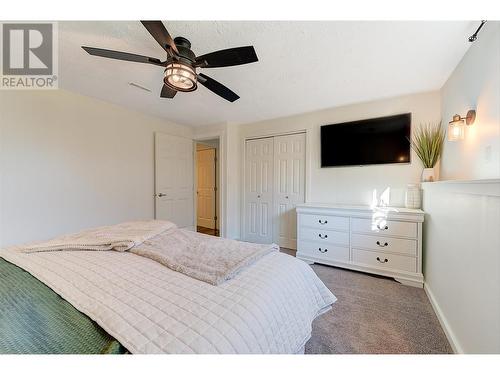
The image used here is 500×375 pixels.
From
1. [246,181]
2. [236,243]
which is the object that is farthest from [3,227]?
[246,181]

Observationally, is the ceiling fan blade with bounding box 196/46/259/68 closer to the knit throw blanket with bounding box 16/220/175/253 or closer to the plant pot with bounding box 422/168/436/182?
the knit throw blanket with bounding box 16/220/175/253

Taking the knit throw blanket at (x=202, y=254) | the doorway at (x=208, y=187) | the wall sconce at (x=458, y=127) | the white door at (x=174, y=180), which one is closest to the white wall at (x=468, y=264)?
the wall sconce at (x=458, y=127)

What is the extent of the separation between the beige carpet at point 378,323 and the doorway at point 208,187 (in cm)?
341

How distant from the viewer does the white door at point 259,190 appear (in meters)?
3.59

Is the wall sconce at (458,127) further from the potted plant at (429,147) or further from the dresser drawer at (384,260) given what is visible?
the dresser drawer at (384,260)

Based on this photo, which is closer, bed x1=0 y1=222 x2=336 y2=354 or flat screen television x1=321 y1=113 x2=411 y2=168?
bed x1=0 y1=222 x2=336 y2=354

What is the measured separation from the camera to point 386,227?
2320mm

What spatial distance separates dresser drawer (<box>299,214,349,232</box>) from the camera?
2.56 metres

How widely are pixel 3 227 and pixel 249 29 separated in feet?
10.3

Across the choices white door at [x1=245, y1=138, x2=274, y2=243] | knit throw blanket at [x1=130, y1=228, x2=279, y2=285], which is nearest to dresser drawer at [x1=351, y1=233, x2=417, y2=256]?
white door at [x1=245, y1=138, x2=274, y2=243]

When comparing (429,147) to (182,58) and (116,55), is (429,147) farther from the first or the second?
(116,55)

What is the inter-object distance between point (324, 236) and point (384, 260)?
69cm

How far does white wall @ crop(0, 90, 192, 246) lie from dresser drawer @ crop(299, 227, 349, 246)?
257 cm

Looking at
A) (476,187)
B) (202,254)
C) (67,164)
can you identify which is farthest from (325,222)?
(67,164)
